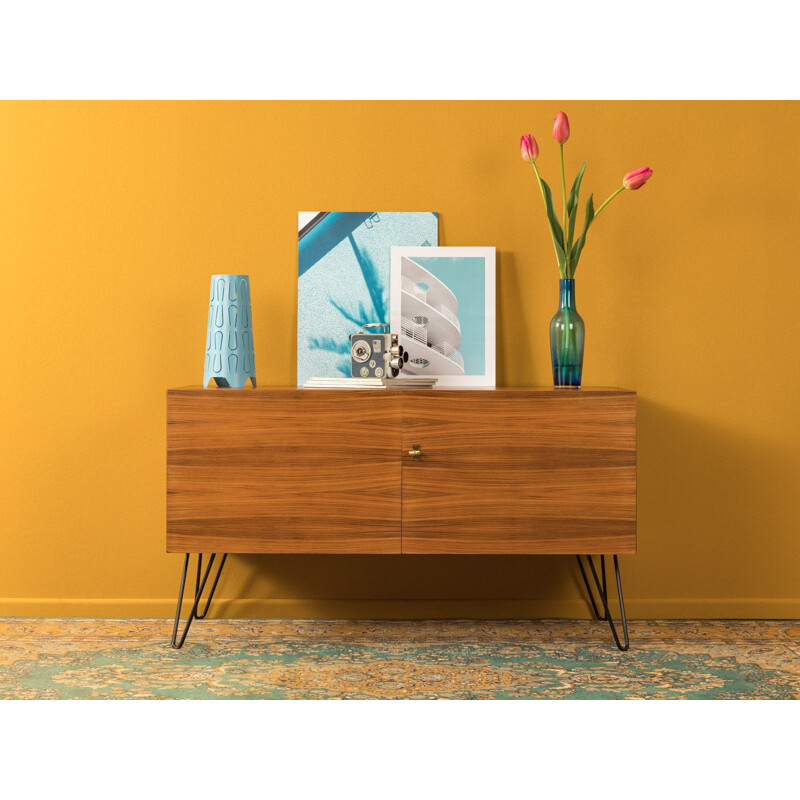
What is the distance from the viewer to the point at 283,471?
2.92m

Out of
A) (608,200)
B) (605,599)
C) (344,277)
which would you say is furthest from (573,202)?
(605,599)

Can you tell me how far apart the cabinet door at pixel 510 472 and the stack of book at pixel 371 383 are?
14 centimetres

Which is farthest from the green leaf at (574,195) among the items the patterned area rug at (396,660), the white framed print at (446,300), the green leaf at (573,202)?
the patterned area rug at (396,660)

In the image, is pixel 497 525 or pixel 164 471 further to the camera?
pixel 164 471

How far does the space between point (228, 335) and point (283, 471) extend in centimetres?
60

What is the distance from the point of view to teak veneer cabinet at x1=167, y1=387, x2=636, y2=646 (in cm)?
291

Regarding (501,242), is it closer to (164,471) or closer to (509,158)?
(509,158)

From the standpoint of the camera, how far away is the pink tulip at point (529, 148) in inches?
126

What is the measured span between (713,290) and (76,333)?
2.53 m

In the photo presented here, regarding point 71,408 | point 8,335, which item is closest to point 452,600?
point 71,408

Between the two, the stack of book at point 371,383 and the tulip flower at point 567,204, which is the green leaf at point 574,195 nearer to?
the tulip flower at point 567,204

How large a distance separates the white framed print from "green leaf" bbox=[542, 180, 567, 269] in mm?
284

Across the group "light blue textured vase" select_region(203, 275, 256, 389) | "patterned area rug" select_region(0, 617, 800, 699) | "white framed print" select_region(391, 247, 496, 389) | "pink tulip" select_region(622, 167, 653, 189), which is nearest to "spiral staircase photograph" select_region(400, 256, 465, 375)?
"white framed print" select_region(391, 247, 496, 389)

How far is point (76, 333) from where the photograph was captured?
3.41m
